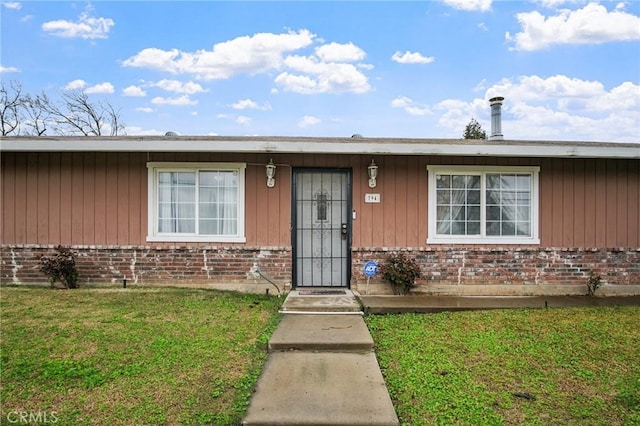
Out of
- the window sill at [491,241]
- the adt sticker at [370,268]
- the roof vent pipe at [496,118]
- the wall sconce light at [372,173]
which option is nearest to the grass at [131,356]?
the adt sticker at [370,268]

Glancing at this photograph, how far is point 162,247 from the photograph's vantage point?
21.0 ft

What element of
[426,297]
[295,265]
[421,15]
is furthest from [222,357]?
[421,15]

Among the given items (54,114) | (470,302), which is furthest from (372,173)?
(54,114)

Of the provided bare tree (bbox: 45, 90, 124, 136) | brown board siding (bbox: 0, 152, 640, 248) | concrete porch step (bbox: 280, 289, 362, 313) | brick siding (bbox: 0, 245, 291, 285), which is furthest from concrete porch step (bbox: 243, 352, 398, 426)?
bare tree (bbox: 45, 90, 124, 136)

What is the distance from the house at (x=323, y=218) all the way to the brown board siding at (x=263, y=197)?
0.02 metres

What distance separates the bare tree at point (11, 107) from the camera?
17.6 meters

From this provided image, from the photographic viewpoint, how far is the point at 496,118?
7551 millimetres

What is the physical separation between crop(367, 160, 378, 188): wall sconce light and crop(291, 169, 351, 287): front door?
36 centimetres

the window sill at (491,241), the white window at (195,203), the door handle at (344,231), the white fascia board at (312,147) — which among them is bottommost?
the window sill at (491,241)

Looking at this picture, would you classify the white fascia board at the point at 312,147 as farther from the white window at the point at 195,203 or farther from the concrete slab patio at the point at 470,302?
the concrete slab patio at the point at 470,302

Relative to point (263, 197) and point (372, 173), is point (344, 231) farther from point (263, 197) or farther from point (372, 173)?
point (263, 197)

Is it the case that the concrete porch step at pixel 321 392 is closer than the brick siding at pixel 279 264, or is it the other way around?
the concrete porch step at pixel 321 392

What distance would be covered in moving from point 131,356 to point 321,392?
183cm

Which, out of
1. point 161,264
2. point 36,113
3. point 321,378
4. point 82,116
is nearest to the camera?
point 321,378
